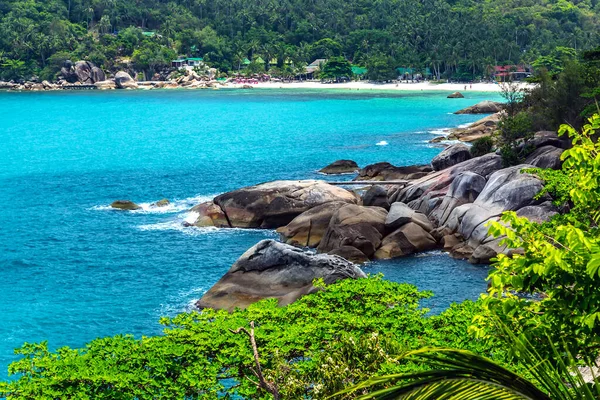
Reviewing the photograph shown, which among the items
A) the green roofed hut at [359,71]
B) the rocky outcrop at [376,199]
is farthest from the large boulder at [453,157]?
the green roofed hut at [359,71]

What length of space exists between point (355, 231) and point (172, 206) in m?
19.0

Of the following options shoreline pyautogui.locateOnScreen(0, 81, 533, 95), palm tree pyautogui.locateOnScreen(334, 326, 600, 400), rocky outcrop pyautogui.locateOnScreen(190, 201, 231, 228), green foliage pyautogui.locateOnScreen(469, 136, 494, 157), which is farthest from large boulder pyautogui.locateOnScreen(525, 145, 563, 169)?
shoreline pyautogui.locateOnScreen(0, 81, 533, 95)

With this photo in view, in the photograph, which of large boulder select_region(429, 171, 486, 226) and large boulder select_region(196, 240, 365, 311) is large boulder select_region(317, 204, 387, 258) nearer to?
large boulder select_region(429, 171, 486, 226)

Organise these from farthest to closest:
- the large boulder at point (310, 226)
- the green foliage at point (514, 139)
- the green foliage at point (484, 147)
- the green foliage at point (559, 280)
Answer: the green foliage at point (484, 147)
the green foliage at point (514, 139)
the large boulder at point (310, 226)
the green foliage at point (559, 280)

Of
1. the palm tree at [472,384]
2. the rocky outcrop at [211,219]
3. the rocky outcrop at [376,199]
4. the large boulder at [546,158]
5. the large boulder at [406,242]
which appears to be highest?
the palm tree at [472,384]

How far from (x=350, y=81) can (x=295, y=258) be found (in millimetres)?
165253

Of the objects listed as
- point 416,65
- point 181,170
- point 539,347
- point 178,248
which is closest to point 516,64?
point 416,65

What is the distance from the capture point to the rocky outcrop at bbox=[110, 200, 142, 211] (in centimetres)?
5303

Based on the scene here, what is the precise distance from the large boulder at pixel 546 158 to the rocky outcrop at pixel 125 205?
26.9m

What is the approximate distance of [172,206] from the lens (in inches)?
2099

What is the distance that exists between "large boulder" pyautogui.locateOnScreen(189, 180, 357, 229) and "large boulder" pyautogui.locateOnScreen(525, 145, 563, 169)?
11.2m

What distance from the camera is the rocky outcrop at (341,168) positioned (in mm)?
63344

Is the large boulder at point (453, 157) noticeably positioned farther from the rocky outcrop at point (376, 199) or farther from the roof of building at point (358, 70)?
the roof of building at point (358, 70)

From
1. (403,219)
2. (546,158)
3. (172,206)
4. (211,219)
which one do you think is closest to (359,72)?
(172,206)
